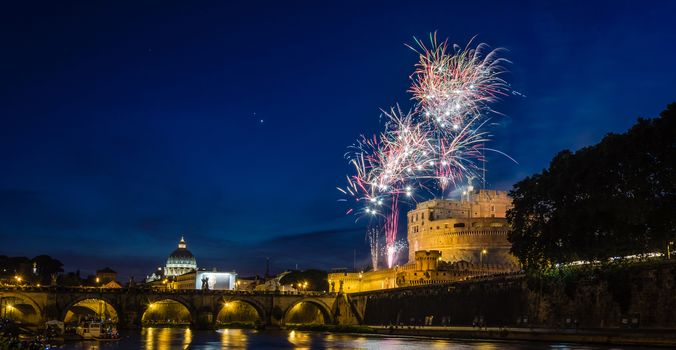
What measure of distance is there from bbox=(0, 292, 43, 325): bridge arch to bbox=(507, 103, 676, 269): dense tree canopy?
59.9 m

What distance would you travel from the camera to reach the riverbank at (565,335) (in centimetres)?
4147

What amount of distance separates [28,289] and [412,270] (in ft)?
173

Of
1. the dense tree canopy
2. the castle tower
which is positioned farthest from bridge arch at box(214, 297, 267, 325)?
the dense tree canopy

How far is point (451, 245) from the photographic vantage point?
123m

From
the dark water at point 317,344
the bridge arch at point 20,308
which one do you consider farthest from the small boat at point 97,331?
the bridge arch at point 20,308

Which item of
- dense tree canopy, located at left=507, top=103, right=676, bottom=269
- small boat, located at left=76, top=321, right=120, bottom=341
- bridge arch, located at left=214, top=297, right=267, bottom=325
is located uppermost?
dense tree canopy, located at left=507, top=103, right=676, bottom=269

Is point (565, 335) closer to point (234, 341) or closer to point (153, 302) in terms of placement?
point (234, 341)

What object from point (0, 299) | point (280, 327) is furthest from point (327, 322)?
point (0, 299)

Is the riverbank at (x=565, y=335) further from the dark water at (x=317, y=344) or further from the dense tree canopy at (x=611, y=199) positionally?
the dense tree canopy at (x=611, y=199)

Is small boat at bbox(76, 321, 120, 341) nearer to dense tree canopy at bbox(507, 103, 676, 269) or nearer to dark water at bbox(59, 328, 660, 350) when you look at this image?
dark water at bbox(59, 328, 660, 350)

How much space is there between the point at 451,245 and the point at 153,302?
169ft

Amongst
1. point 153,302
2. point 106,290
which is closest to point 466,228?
point 153,302

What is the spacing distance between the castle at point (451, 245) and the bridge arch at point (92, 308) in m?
37.4

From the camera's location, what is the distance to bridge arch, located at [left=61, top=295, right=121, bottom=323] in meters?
92.3
